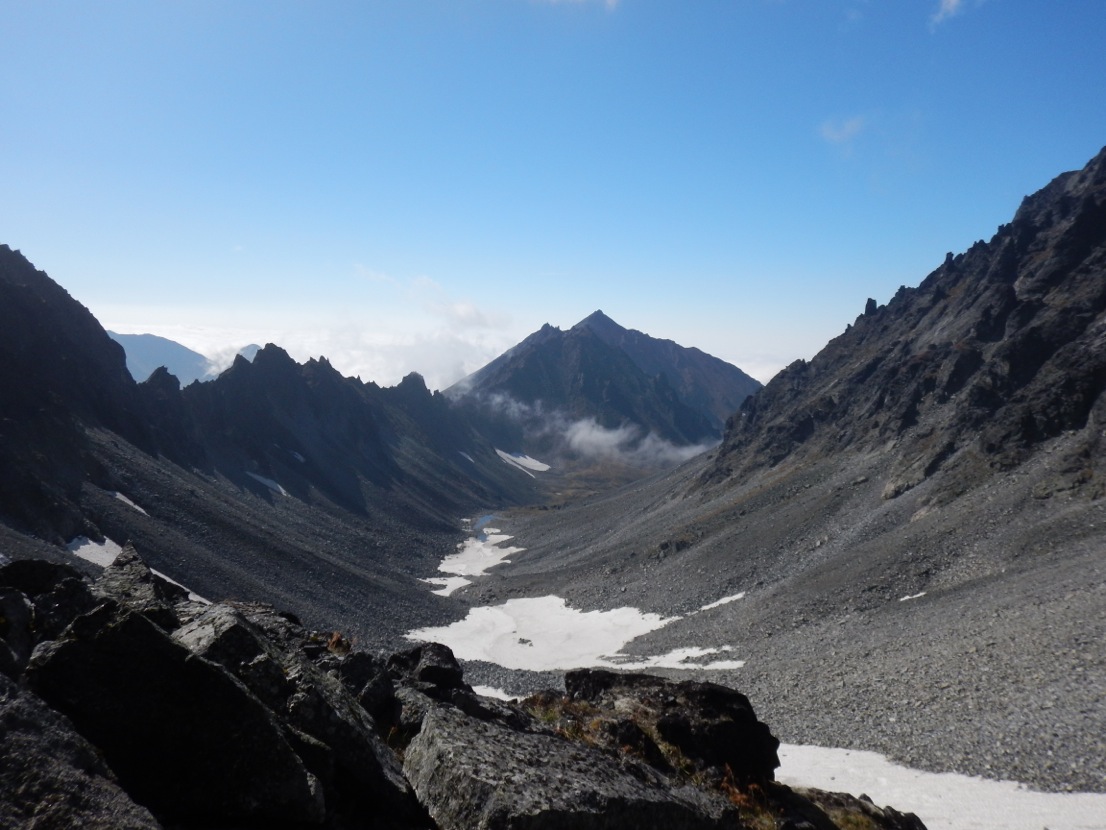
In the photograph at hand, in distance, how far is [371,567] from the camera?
299 ft

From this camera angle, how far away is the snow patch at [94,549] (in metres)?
54.4

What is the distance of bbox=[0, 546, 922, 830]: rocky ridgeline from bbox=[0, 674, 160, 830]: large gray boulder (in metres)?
0.01

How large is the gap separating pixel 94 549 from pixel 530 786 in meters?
Result: 62.1

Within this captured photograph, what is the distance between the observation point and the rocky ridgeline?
5.87 meters

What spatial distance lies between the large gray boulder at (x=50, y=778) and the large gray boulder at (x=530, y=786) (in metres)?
3.54

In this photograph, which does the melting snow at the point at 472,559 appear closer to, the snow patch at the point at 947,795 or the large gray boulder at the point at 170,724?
the snow patch at the point at 947,795

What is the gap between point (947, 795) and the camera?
77.3ft

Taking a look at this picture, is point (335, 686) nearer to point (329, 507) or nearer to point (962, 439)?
point (962, 439)

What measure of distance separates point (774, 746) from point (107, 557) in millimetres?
58104

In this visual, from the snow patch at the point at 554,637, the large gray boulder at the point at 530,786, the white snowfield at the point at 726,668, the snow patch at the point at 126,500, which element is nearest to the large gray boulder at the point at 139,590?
the large gray boulder at the point at 530,786

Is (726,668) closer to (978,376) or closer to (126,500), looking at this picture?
(978,376)

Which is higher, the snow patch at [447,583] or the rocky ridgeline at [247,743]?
the rocky ridgeline at [247,743]

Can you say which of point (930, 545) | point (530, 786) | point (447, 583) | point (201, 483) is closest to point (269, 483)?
point (201, 483)

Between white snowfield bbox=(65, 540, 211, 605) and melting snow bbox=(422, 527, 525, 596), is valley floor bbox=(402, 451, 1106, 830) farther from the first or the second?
white snowfield bbox=(65, 540, 211, 605)
